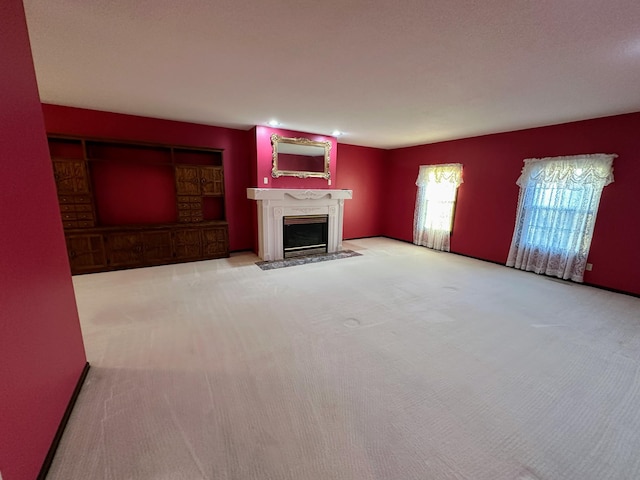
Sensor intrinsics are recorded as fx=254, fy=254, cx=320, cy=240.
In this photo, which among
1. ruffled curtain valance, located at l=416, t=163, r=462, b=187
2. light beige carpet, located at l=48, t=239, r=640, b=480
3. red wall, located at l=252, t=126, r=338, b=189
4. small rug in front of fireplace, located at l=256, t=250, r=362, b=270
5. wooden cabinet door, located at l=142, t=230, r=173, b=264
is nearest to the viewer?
light beige carpet, located at l=48, t=239, r=640, b=480

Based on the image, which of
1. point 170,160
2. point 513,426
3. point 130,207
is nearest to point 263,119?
point 170,160

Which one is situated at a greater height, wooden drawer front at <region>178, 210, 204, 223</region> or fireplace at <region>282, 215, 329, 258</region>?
wooden drawer front at <region>178, 210, 204, 223</region>

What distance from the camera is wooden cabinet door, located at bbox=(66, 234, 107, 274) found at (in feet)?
12.7

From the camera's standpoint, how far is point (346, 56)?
208cm

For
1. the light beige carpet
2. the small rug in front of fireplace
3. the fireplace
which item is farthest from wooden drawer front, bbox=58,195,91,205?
the fireplace

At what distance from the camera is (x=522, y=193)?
14.4 ft

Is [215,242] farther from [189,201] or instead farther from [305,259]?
[305,259]

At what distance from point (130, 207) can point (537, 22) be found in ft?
18.0

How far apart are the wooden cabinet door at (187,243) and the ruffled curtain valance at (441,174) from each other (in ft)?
16.6

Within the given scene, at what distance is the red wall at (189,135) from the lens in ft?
12.5

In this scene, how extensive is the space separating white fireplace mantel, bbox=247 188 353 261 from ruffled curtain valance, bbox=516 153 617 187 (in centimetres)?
340

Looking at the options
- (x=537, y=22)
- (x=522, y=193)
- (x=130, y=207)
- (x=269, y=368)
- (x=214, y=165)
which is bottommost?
(x=269, y=368)

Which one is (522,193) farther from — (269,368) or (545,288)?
(269,368)

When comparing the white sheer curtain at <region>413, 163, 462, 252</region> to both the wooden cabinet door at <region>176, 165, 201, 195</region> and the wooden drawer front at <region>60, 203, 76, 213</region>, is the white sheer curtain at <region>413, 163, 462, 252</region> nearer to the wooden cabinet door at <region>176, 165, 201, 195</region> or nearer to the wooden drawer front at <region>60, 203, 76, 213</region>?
the wooden cabinet door at <region>176, 165, 201, 195</region>
